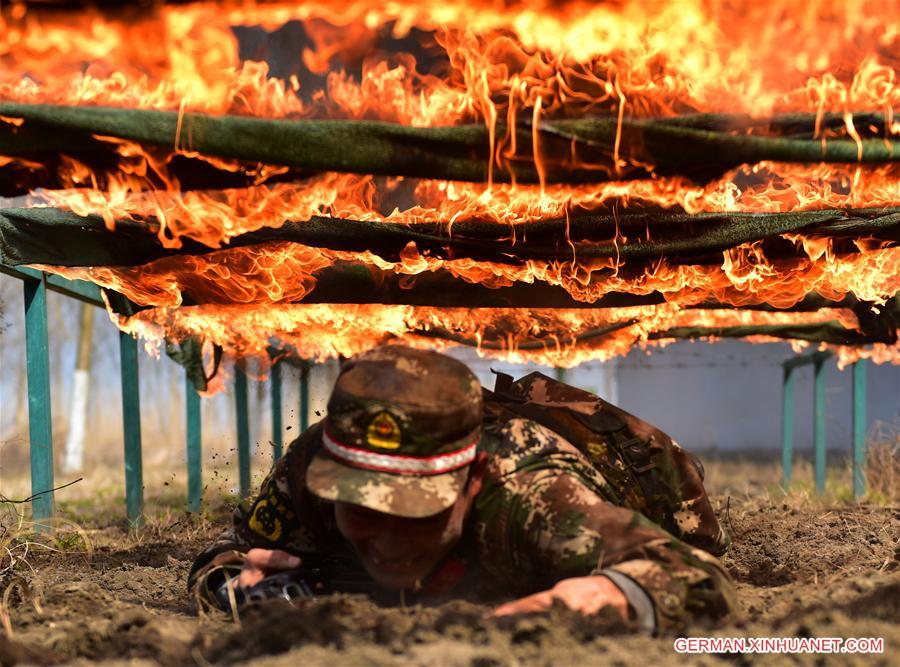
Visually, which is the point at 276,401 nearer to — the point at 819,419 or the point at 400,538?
the point at 819,419

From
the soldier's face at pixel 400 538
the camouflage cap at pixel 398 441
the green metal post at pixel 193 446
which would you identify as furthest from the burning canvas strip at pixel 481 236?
the green metal post at pixel 193 446

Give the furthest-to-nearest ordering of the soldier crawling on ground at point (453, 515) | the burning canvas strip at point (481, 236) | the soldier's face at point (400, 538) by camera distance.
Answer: the burning canvas strip at point (481, 236)
the soldier's face at point (400, 538)
the soldier crawling on ground at point (453, 515)

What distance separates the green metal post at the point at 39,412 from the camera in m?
4.57

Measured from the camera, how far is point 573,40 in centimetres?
283

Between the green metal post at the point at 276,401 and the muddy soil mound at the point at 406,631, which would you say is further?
the green metal post at the point at 276,401

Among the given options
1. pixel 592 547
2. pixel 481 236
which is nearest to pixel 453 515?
pixel 592 547

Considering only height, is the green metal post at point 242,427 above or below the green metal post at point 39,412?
below

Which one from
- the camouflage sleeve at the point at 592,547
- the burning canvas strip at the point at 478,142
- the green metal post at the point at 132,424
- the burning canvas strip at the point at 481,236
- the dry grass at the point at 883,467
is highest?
the burning canvas strip at the point at 478,142

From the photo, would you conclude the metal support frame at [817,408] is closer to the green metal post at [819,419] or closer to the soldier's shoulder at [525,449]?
the green metal post at [819,419]

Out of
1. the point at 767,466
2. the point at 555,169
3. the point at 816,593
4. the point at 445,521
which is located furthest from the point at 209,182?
the point at 767,466

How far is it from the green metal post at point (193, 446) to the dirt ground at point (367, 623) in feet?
7.78

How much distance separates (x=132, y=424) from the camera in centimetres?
608

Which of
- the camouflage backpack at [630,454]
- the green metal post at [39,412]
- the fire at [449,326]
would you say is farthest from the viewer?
the fire at [449,326]

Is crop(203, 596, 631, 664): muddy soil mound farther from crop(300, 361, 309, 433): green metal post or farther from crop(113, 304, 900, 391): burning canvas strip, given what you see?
crop(300, 361, 309, 433): green metal post
